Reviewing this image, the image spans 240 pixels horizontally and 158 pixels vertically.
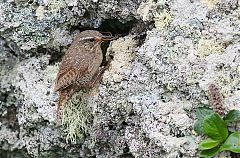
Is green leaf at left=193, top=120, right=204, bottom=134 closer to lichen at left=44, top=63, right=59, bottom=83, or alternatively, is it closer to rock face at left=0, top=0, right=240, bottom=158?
rock face at left=0, top=0, right=240, bottom=158

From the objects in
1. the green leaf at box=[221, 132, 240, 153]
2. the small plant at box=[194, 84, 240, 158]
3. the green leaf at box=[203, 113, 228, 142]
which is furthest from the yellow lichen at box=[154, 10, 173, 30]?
the green leaf at box=[221, 132, 240, 153]

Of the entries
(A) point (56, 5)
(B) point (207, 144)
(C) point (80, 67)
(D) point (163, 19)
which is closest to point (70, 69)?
(C) point (80, 67)

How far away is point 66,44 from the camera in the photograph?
3.37 m

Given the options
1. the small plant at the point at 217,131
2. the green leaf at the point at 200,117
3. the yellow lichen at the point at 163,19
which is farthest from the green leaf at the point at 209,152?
the yellow lichen at the point at 163,19

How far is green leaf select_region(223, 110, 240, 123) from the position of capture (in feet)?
8.10

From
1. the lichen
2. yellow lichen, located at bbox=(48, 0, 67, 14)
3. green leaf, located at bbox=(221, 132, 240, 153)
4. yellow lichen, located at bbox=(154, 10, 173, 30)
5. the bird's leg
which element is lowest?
the bird's leg

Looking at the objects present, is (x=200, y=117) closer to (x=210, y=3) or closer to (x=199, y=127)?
(x=199, y=127)

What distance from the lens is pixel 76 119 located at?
3.18m

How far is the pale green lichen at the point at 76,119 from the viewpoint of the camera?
3.16 m

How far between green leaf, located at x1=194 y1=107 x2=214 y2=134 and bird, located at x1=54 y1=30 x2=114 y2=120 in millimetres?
A: 831

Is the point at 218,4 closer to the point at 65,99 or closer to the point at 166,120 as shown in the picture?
the point at 166,120

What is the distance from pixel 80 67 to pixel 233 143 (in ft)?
3.95

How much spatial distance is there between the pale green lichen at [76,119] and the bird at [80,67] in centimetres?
5

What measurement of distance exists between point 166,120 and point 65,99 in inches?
31.3
